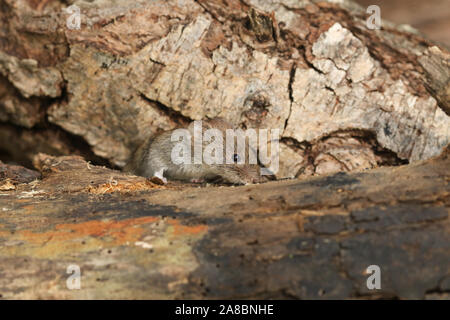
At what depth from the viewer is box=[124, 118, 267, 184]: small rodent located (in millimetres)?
4344

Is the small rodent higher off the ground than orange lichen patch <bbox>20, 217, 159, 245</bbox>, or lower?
higher

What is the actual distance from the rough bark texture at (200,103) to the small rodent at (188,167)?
339 millimetres

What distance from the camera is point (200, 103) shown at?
15.6 feet

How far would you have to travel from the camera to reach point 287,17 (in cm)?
457

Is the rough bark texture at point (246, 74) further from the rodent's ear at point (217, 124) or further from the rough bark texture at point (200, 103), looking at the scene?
the rodent's ear at point (217, 124)

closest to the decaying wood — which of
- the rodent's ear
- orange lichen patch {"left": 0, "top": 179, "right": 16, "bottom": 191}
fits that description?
orange lichen patch {"left": 0, "top": 179, "right": 16, "bottom": 191}

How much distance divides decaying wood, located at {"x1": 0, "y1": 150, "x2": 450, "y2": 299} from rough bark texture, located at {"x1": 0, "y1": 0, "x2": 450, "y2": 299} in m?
0.02

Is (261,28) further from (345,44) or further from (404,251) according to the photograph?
(404,251)

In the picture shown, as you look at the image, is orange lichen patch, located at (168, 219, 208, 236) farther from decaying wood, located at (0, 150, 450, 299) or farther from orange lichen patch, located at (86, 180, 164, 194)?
orange lichen patch, located at (86, 180, 164, 194)

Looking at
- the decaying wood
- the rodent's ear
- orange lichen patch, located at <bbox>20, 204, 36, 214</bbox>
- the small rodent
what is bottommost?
the decaying wood

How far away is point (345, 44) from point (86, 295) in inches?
146

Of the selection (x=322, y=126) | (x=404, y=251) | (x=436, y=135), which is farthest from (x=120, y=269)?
(x=436, y=135)

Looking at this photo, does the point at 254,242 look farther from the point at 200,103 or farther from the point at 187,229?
the point at 200,103

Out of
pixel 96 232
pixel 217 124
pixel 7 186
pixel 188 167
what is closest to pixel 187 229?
pixel 96 232
